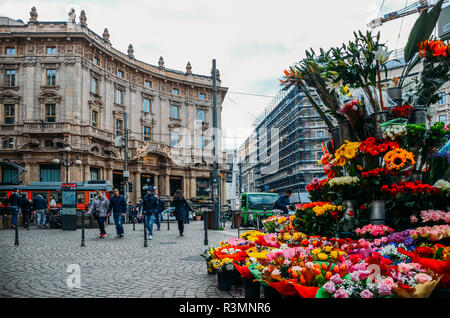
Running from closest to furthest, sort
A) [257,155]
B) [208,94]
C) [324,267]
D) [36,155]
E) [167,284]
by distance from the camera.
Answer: [324,267]
[167,284]
[36,155]
[208,94]
[257,155]

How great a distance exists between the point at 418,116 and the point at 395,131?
0.73m

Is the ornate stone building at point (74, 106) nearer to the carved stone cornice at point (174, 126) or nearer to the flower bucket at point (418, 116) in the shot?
the carved stone cornice at point (174, 126)

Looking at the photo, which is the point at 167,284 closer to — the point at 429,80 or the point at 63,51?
the point at 429,80

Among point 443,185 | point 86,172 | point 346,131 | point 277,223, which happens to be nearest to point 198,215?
point 86,172

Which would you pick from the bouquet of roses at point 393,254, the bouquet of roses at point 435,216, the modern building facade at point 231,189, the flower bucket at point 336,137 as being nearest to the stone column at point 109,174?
the modern building facade at point 231,189

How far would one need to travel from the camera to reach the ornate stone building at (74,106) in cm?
3331

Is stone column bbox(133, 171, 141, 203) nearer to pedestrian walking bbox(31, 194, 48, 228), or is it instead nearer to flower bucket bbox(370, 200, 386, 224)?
pedestrian walking bbox(31, 194, 48, 228)

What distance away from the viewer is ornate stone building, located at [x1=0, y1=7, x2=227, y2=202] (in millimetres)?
33312

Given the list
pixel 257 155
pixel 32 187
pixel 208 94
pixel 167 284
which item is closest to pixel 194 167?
pixel 208 94

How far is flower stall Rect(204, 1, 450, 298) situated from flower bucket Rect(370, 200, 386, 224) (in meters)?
0.01

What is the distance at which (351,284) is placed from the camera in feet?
10.3

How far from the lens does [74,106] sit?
3425 centimetres

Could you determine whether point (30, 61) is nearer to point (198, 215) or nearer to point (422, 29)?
point (198, 215)
